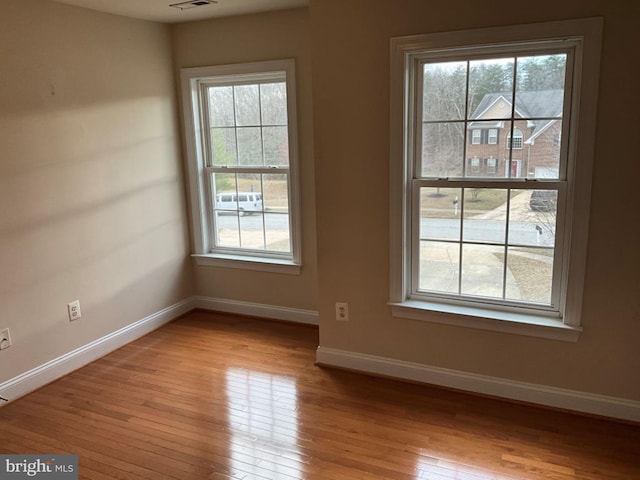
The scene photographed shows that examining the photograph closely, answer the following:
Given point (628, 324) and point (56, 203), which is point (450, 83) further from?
point (56, 203)

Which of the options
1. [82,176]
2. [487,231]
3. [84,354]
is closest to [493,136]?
[487,231]

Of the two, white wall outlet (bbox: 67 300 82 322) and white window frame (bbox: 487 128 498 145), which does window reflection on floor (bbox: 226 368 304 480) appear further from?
white window frame (bbox: 487 128 498 145)

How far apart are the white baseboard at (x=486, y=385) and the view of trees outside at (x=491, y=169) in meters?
0.48

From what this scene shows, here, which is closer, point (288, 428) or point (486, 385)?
point (288, 428)

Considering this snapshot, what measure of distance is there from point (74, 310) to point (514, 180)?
112 inches

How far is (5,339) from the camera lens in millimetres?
2875

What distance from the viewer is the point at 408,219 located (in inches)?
114

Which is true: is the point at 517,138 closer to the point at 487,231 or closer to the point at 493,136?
the point at 493,136

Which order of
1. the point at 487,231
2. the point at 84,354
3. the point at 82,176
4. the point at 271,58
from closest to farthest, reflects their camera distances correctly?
the point at 487,231
the point at 82,176
the point at 84,354
the point at 271,58

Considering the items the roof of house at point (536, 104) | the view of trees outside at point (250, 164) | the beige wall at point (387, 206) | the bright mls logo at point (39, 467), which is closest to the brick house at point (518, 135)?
the roof of house at point (536, 104)

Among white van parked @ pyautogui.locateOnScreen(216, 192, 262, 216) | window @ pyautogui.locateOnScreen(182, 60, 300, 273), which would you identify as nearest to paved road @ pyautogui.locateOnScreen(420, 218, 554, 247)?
window @ pyautogui.locateOnScreen(182, 60, 300, 273)

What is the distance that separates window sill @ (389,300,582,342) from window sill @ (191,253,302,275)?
1152mm

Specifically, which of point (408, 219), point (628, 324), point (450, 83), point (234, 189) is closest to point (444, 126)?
point (450, 83)

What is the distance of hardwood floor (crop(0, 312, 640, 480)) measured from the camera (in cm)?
227
